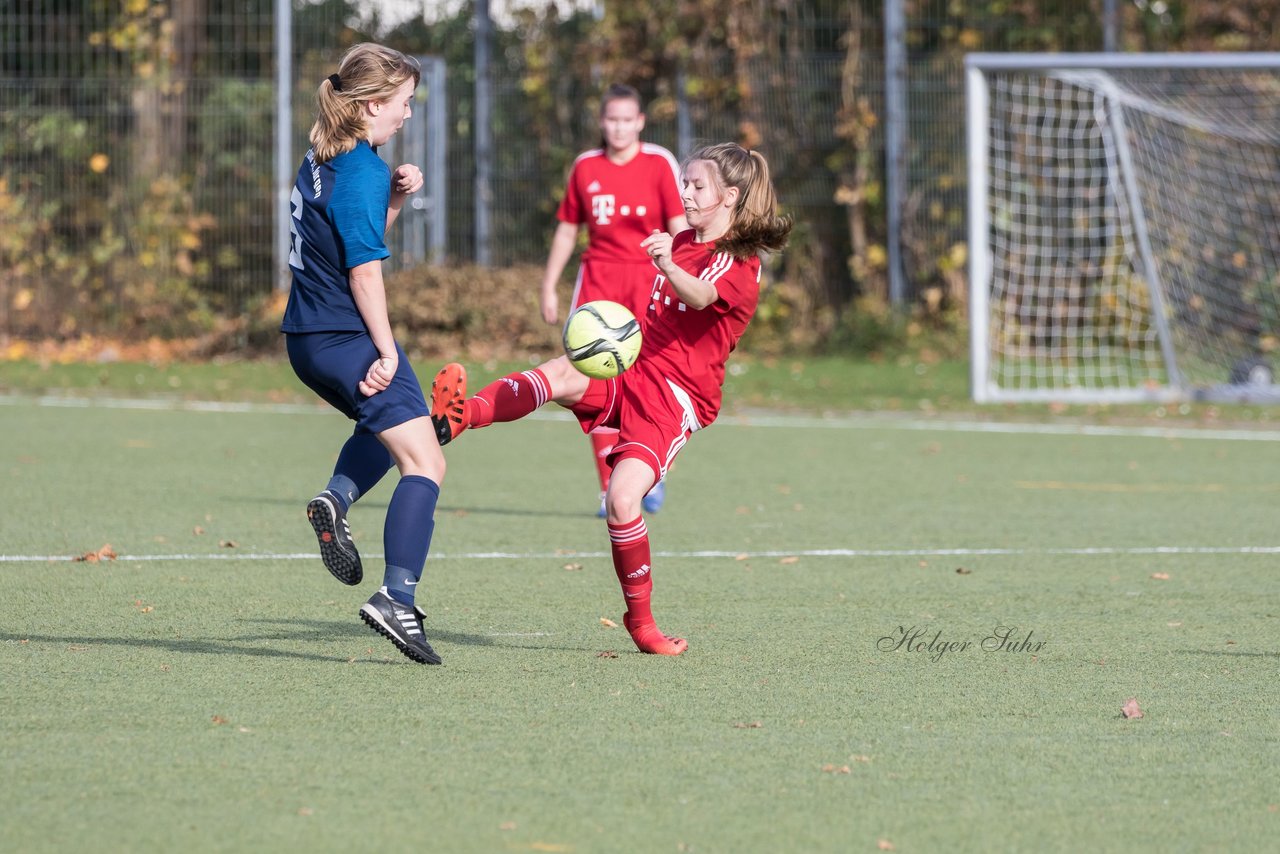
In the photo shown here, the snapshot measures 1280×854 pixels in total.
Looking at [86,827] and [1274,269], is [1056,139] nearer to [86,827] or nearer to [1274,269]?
[1274,269]

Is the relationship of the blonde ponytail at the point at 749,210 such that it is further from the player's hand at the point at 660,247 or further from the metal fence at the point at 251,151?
the metal fence at the point at 251,151

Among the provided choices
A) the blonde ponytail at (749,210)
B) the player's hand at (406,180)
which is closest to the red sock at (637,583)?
the blonde ponytail at (749,210)

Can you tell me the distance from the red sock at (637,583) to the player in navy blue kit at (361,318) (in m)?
0.59

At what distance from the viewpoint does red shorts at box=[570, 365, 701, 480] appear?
5.43m

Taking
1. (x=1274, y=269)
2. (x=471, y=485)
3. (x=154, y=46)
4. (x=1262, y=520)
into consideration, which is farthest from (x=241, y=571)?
(x=154, y=46)

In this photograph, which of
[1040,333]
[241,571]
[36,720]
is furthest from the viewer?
[1040,333]

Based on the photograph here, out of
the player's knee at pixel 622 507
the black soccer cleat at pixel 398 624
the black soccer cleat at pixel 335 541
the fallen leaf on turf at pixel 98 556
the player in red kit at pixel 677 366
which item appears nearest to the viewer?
the black soccer cleat at pixel 398 624

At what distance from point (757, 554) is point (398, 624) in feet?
9.18

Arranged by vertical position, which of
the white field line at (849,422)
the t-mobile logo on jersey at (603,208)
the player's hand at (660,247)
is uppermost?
the t-mobile logo on jersey at (603,208)

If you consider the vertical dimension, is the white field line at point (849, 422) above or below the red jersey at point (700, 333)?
below

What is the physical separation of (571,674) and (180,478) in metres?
5.44

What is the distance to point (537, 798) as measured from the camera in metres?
3.81

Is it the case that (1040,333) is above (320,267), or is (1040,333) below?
below

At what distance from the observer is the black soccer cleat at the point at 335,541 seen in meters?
5.08
